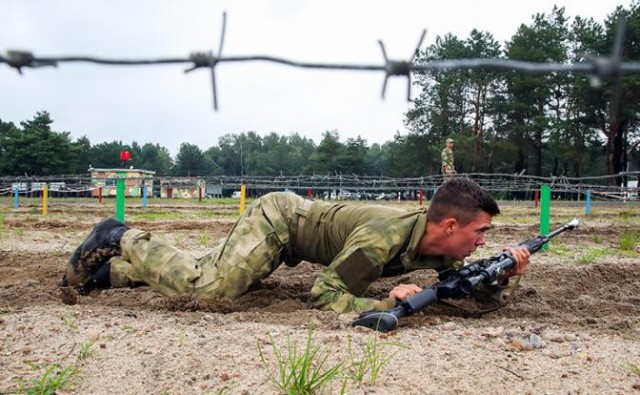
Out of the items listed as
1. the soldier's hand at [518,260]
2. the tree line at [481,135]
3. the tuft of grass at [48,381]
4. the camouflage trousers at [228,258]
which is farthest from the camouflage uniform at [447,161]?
the tuft of grass at [48,381]

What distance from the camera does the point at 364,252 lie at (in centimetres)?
317

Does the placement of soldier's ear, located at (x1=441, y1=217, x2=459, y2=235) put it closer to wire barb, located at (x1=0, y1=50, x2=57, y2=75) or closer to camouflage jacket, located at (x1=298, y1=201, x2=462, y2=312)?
camouflage jacket, located at (x1=298, y1=201, x2=462, y2=312)

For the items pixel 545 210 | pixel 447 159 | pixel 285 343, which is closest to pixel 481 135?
pixel 447 159

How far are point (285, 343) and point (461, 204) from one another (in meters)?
1.25

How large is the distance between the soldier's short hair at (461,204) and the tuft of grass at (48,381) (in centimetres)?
186

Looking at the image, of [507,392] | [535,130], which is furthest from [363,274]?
[535,130]

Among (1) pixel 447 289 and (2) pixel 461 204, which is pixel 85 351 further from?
(2) pixel 461 204

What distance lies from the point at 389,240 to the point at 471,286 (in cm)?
47

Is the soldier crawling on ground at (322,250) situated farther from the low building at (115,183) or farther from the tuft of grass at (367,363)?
the low building at (115,183)

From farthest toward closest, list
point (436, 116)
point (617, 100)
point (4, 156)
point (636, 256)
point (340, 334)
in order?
1. point (436, 116)
2. point (4, 156)
3. point (636, 256)
4. point (340, 334)
5. point (617, 100)

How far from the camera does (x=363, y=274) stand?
3.22 metres

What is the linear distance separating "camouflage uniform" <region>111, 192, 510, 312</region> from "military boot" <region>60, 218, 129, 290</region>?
8 centimetres

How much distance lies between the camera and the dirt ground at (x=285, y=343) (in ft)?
7.13

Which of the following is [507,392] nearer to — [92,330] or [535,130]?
[92,330]
